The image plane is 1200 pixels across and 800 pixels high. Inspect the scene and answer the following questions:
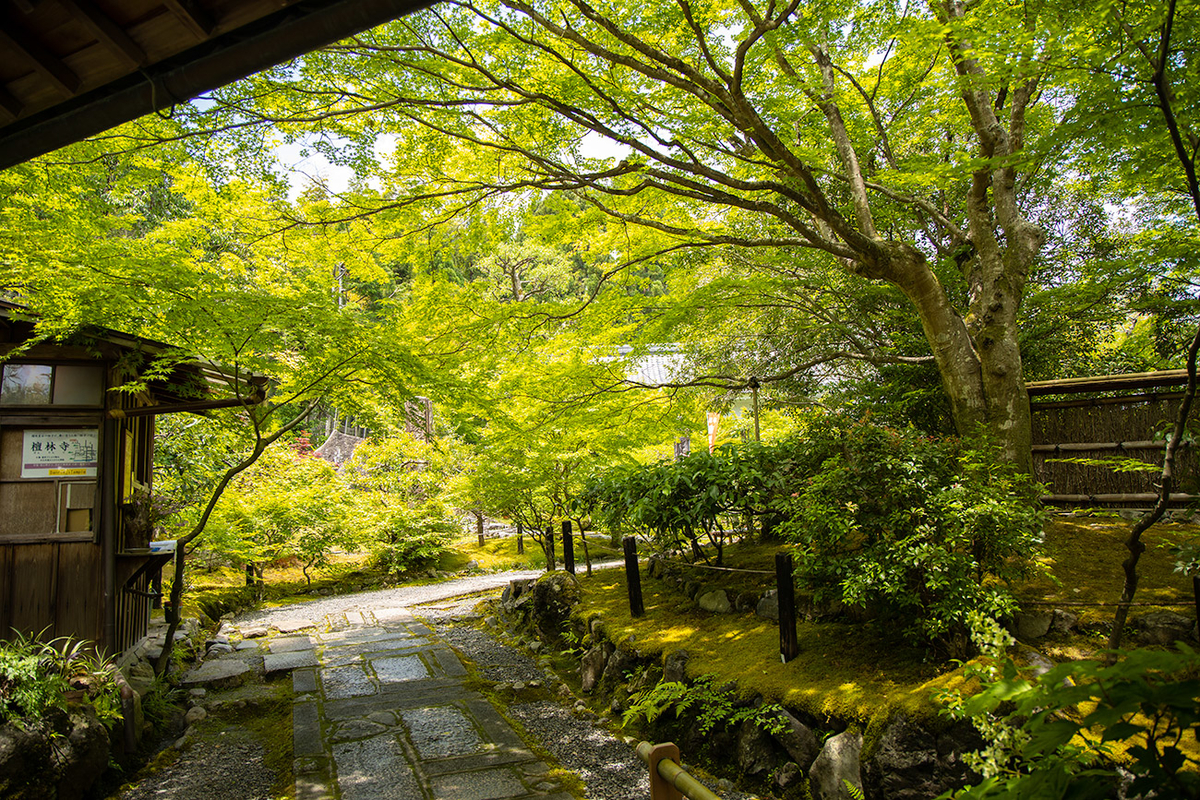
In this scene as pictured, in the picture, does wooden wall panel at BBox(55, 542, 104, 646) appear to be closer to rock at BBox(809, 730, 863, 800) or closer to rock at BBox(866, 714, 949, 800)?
rock at BBox(809, 730, 863, 800)

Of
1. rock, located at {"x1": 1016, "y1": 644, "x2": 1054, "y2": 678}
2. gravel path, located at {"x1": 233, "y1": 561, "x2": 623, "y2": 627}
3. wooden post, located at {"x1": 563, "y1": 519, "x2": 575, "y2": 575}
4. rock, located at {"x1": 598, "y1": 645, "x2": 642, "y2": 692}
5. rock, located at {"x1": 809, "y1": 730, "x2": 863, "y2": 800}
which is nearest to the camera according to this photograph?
rock, located at {"x1": 809, "y1": 730, "x2": 863, "y2": 800}

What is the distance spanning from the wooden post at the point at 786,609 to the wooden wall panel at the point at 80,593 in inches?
249

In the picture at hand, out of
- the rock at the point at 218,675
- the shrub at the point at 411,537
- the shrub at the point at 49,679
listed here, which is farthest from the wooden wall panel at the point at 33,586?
the shrub at the point at 411,537

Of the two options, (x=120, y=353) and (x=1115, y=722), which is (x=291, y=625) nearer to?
(x=120, y=353)

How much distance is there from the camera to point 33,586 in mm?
6098

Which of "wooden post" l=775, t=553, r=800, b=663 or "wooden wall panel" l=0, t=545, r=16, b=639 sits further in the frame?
"wooden wall panel" l=0, t=545, r=16, b=639

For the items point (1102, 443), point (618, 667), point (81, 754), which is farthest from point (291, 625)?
point (1102, 443)

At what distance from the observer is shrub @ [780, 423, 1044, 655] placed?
435 cm

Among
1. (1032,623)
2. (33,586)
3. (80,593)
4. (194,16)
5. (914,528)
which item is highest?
(194,16)

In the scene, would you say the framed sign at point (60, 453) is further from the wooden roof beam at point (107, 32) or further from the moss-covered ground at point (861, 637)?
the wooden roof beam at point (107, 32)

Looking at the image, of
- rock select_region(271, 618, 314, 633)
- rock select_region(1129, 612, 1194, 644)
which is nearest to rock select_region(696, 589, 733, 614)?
rock select_region(1129, 612, 1194, 644)

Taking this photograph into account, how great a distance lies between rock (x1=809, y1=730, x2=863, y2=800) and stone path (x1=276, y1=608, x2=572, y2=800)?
1.83m

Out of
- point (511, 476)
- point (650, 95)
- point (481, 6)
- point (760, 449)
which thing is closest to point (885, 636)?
point (760, 449)

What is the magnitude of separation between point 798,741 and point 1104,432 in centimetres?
631
